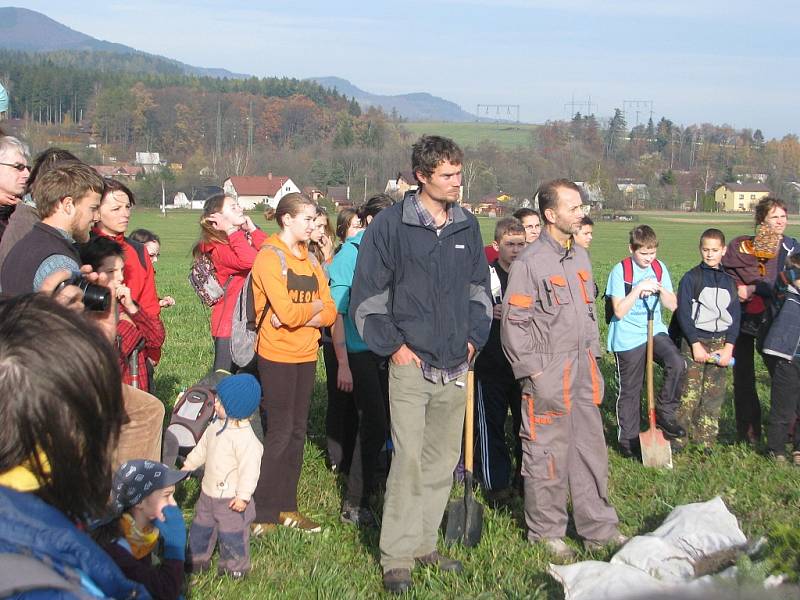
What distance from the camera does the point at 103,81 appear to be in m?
171

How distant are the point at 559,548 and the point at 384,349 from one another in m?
1.81

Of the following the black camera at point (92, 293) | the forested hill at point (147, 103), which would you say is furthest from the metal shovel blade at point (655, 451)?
the forested hill at point (147, 103)

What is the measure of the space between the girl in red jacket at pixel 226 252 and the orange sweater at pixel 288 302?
87cm

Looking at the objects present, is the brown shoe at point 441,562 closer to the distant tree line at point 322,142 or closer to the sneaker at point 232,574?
the sneaker at point 232,574

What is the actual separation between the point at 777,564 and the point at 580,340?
192cm

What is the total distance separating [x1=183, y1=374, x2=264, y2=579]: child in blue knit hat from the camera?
4945 mm

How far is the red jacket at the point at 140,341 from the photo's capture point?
561 centimetres

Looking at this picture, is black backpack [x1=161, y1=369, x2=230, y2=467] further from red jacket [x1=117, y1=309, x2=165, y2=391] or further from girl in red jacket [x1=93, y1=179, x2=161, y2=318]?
girl in red jacket [x1=93, y1=179, x2=161, y2=318]

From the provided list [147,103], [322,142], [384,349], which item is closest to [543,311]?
[384,349]

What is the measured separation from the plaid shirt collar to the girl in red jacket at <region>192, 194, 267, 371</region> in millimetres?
2025

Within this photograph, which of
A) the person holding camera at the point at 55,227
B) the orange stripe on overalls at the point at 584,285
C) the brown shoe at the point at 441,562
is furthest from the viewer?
the orange stripe on overalls at the point at 584,285

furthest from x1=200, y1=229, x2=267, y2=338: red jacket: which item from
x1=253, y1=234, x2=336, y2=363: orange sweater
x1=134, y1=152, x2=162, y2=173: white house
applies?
x1=134, y1=152, x2=162, y2=173: white house

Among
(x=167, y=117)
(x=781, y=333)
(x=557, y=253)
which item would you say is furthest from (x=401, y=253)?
(x=167, y=117)

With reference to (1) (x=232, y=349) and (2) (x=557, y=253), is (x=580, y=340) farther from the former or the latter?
(1) (x=232, y=349)
